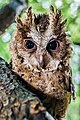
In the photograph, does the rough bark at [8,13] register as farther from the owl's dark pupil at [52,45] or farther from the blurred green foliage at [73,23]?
the blurred green foliage at [73,23]

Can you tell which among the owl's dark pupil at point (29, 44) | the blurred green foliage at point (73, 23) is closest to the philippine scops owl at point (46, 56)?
the owl's dark pupil at point (29, 44)

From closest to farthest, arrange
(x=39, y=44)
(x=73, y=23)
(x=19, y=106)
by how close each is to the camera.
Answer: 1. (x=19, y=106)
2. (x=39, y=44)
3. (x=73, y=23)

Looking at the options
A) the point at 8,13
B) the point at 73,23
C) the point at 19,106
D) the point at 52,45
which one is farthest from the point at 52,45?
the point at 73,23

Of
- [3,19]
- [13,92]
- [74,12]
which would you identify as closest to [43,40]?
[3,19]

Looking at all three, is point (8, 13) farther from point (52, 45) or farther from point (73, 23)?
point (73, 23)

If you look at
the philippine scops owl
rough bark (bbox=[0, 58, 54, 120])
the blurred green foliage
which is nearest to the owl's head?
the philippine scops owl

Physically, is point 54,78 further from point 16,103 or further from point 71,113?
point 71,113

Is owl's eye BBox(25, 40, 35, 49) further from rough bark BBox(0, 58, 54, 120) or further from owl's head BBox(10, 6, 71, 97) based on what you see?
rough bark BBox(0, 58, 54, 120)
